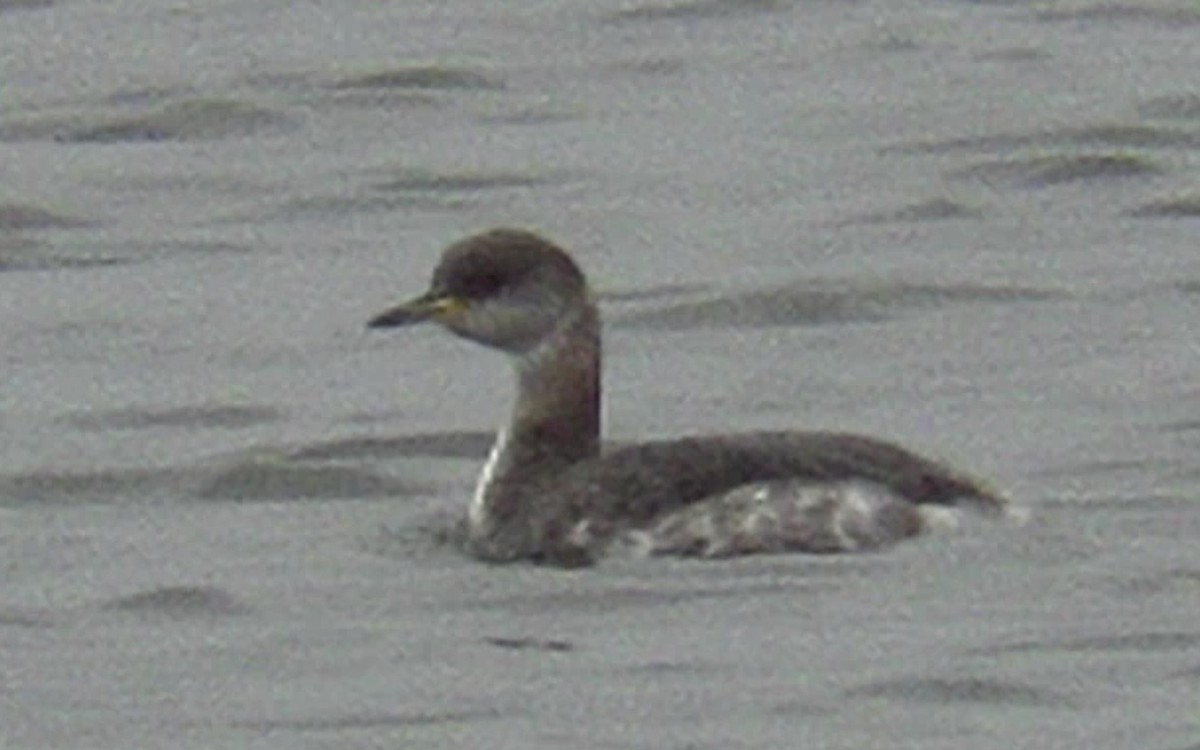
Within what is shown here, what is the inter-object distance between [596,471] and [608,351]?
10.5 ft

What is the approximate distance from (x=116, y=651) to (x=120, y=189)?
7093mm

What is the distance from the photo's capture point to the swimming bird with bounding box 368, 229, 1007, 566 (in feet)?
59.2

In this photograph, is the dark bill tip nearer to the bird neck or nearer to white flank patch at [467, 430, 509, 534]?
the bird neck

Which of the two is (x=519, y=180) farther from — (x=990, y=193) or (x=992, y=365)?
(x=992, y=365)

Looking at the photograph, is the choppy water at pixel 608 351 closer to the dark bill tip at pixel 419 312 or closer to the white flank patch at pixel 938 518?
the white flank patch at pixel 938 518

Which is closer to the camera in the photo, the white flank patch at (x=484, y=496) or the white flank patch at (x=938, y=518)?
the white flank patch at (x=938, y=518)

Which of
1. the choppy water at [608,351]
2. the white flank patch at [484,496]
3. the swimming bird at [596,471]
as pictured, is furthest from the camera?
the white flank patch at [484,496]

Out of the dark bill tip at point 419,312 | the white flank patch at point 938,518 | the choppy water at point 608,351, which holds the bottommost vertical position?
the choppy water at point 608,351

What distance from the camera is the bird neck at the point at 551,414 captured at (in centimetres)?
1853

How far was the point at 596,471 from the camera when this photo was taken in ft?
60.3

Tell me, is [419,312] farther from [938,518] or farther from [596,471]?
[938,518]

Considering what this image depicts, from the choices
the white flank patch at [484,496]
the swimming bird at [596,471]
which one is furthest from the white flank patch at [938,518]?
the white flank patch at [484,496]

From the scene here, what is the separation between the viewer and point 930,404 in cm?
2033

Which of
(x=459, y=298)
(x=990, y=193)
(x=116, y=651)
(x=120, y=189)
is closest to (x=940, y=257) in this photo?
(x=990, y=193)
